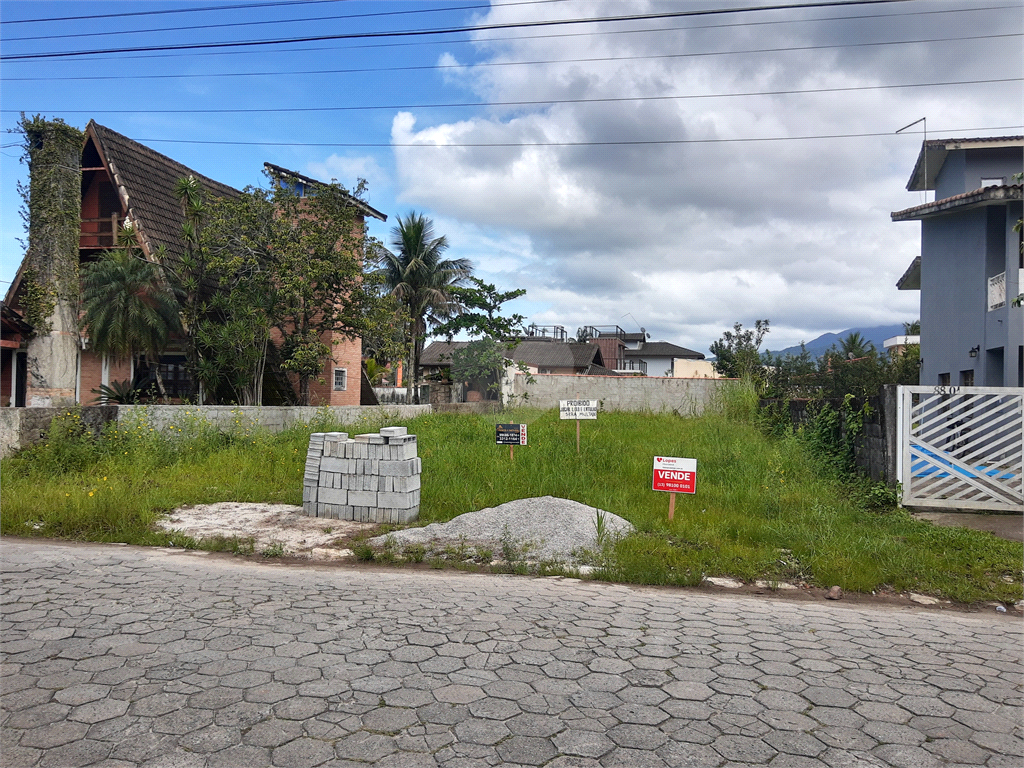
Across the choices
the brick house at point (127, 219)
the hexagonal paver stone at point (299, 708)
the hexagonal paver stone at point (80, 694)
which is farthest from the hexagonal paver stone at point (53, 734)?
the brick house at point (127, 219)

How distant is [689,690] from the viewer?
3859 millimetres

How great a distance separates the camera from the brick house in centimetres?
1959

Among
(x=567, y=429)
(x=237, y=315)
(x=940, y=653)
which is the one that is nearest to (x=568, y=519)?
(x=940, y=653)

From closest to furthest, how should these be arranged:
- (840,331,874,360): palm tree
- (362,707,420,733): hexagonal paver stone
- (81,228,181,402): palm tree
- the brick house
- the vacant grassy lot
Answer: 1. (362,707,420,733): hexagonal paver stone
2. the vacant grassy lot
3. (81,228,181,402): palm tree
4. the brick house
5. (840,331,874,360): palm tree

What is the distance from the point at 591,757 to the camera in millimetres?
3121

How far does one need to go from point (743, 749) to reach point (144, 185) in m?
23.6

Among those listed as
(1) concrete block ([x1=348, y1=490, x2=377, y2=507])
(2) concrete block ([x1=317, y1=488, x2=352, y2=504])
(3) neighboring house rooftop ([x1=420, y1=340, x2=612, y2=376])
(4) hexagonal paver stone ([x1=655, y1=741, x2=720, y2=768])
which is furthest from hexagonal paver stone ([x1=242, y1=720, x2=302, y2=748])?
(3) neighboring house rooftop ([x1=420, y1=340, x2=612, y2=376])

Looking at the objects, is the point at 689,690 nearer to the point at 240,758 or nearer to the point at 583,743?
the point at 583,743

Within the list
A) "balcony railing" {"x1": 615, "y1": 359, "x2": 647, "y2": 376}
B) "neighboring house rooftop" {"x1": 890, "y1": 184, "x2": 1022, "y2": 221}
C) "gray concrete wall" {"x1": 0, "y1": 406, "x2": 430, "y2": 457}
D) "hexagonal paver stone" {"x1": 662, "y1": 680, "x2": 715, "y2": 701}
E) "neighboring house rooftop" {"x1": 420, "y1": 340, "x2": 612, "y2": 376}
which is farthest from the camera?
"balcony railing" {"x1": 615, "y1": 359, "x2": 647, "y2": 376}

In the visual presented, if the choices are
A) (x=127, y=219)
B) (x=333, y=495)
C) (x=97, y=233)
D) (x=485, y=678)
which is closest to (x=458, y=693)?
(x=485, y=678)

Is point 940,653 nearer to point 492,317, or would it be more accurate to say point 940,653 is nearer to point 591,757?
point 591,757

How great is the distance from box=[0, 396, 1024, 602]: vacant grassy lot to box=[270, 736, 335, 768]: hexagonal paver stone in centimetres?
390

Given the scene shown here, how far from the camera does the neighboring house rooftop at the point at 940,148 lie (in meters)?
18.3

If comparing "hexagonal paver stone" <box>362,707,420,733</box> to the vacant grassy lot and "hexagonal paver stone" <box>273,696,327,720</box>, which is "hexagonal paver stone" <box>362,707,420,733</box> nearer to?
"hexagonal paver stone" <box>273,696,327,720</box>
